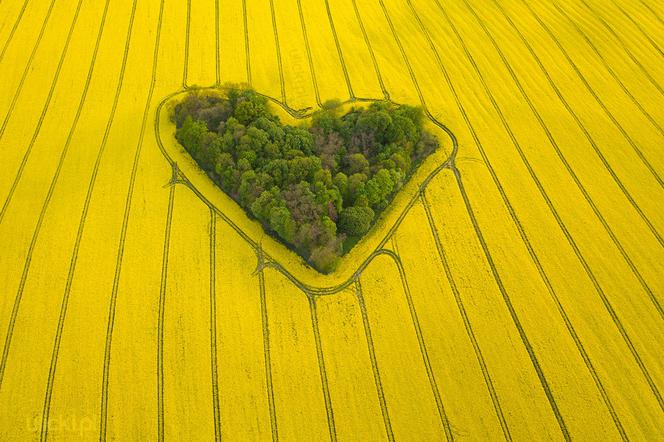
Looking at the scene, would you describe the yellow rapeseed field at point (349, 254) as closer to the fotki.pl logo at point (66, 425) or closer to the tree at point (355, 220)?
the fotki.pl logo at point (66, 425)

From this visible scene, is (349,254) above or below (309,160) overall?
below

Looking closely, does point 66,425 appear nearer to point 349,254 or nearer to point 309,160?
point 349,254

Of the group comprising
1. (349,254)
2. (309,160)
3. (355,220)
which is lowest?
(349,254)

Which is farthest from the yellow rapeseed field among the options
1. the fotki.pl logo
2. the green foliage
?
the green foliage

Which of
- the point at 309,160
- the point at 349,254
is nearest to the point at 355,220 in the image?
the point at 349,254

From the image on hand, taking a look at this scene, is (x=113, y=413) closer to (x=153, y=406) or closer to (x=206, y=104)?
(x=153, y=406)
